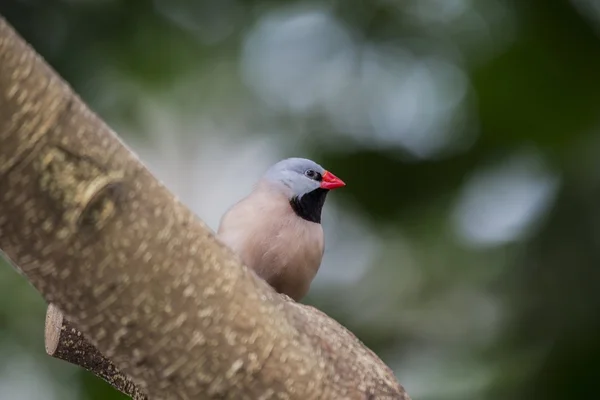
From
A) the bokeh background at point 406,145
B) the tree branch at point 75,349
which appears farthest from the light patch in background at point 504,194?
the tree branch at point 75,349

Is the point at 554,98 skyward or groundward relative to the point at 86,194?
skyward

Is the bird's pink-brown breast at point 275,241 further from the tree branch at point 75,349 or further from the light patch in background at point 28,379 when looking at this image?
the light patch in background at point 28,379

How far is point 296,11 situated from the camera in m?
3.48

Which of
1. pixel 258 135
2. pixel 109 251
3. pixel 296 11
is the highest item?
pixel 296 11

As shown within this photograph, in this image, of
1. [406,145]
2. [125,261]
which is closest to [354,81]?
[406,145]

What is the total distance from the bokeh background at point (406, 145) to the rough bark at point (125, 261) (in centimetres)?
211

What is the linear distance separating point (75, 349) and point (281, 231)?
47 cm

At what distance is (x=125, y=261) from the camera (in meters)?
0.85

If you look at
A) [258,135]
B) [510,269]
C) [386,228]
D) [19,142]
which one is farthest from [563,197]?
[19,142]

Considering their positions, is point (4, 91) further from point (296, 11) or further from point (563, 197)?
point (296, 11)

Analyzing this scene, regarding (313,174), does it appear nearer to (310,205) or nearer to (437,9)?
(310,205)

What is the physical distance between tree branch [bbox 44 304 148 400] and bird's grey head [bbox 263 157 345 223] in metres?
0.50

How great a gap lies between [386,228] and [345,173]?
31cm

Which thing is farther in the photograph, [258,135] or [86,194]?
[258,135]
